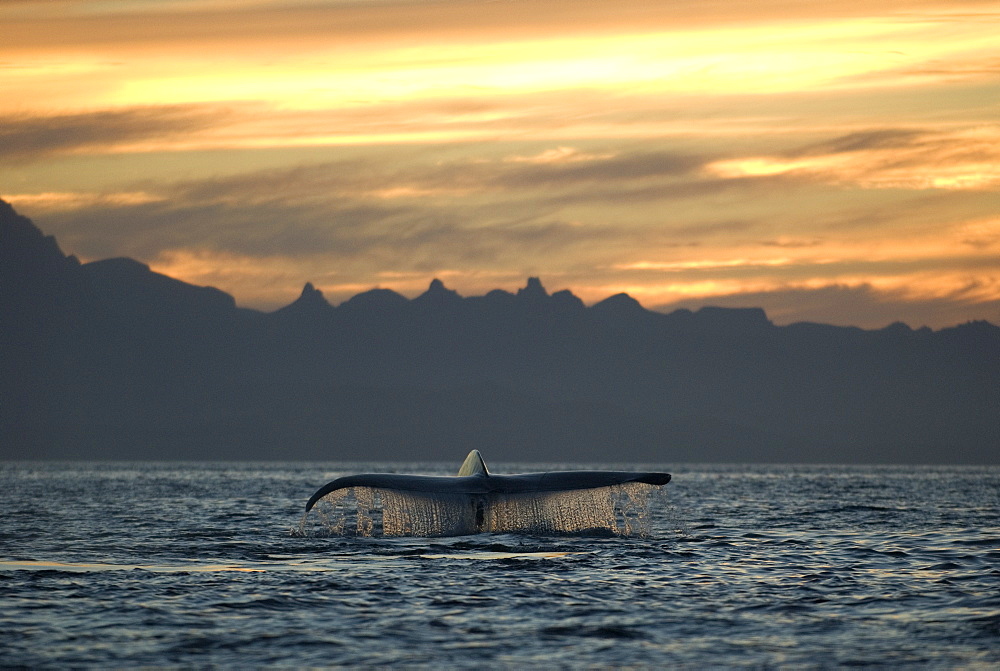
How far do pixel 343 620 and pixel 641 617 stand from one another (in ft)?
13.3

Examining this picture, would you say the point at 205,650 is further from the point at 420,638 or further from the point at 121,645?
the point at 420,638

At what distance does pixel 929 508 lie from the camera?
52375 millimetres

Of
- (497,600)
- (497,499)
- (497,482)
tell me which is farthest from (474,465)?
(497,600)

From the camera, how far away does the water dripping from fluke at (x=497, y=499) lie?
2691 centimetres

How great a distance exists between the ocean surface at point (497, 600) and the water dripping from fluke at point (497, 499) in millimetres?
403

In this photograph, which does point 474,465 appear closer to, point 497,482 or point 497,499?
point 497,482

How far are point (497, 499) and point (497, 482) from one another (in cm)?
37

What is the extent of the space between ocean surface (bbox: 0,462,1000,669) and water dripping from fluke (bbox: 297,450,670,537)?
40 centimetres

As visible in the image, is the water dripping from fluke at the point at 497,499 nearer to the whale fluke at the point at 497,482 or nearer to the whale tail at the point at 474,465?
the whale fluke at the point at 497,482

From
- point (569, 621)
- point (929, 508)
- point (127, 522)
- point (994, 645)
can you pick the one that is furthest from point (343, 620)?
point (929, 508)

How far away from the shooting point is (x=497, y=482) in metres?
27.7

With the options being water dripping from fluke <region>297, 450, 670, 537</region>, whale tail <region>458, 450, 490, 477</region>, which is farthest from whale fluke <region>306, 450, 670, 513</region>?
whale tail <region>458, 450, 490, 477</region>

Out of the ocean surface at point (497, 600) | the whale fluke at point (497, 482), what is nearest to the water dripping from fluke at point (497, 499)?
the whale fluke at point (497, 482)

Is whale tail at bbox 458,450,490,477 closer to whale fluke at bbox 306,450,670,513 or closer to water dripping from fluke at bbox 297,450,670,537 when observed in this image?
water dripping from fluke at bbox 297,450,670,537
